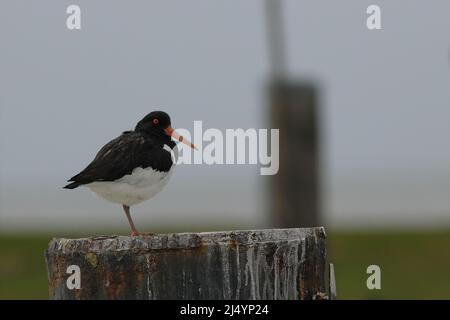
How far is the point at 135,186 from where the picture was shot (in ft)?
25.0

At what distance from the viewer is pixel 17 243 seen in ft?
67.6

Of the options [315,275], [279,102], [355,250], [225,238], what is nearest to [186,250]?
[225,238]

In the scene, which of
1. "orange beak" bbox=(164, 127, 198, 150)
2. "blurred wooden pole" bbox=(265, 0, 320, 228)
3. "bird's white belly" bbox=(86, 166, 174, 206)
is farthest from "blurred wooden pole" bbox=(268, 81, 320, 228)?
"bird's white belly" bbox=(86, 166, 174, 206)

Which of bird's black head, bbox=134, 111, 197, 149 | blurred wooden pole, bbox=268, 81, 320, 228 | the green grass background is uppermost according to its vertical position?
bird's black head, bbox=134, 111, 197, 149

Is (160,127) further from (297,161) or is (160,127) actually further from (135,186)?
(297,161)

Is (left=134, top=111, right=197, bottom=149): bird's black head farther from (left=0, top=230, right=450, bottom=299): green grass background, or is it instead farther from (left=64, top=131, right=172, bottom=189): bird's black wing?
(left=0, top=230, right=450, bottom=299): green grass background

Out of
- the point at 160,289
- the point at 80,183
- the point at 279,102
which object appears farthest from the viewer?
the point at 279,102

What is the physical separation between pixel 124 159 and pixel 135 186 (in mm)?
186

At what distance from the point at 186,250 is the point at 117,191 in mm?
1599

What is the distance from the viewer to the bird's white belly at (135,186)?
299 inches

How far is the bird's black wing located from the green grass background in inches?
317

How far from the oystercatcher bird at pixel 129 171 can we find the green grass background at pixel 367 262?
8.07 metres

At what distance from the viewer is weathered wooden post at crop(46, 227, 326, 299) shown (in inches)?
241
